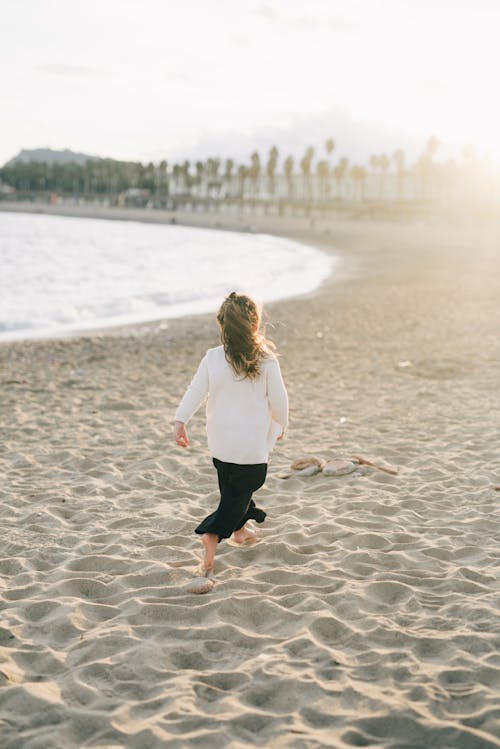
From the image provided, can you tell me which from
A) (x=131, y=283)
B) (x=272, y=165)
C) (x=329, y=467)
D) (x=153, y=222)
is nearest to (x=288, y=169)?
(x=272, y=165)

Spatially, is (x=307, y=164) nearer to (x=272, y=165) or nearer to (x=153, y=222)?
(x=272, y=165)

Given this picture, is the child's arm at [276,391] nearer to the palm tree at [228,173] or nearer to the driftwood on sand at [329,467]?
the driftwood on sand at [329,467]

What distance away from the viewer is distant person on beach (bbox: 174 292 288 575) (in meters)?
3.94

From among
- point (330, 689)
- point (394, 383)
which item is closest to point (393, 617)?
point (330, 689)

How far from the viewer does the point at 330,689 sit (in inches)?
122

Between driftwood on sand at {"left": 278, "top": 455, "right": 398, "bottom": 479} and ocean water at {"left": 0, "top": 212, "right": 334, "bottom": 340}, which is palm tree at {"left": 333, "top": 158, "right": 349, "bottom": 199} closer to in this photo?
ocean water at {"left": 0, "top": 212, "right": 334, "bottom": 340}

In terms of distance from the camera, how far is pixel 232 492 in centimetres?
415

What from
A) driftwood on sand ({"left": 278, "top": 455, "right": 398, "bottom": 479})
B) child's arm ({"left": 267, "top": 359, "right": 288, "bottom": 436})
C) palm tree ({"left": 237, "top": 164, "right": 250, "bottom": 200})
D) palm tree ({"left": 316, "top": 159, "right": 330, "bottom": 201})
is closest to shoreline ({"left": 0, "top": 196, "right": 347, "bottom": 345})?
driftwood on sand ({"left": 278, "top": 455, "right": 398, "bottom": 479})

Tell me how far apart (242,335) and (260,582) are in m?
1.40

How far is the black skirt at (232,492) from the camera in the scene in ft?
13.5

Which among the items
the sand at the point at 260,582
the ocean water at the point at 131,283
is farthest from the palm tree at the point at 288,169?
the sand at the point at 260,582

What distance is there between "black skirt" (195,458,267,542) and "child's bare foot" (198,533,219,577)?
1.4 inches

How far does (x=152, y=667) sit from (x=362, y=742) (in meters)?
1.01

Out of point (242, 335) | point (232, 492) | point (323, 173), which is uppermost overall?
point (323, 173)
